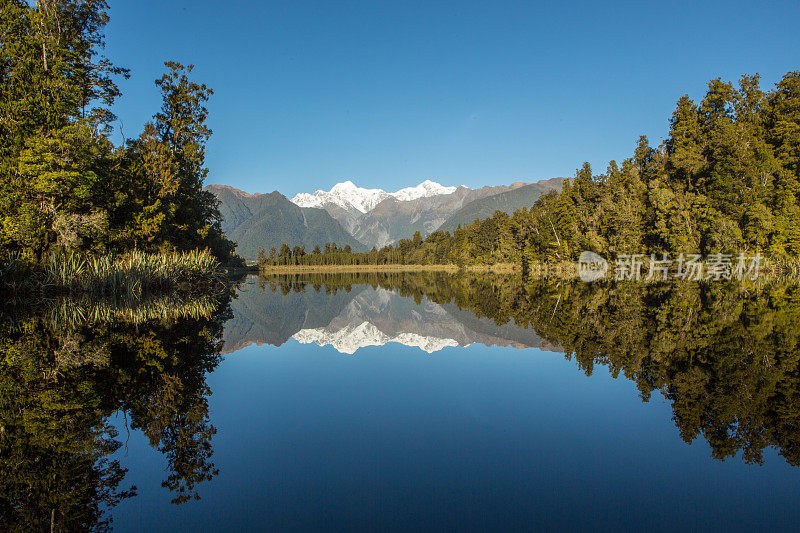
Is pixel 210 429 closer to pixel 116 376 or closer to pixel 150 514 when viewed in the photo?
pixel 150 514

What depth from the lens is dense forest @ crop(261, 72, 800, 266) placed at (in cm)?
4034

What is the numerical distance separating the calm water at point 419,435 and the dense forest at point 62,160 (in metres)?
11.8

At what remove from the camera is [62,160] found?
2098cm

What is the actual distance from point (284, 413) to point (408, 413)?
81.4 inches

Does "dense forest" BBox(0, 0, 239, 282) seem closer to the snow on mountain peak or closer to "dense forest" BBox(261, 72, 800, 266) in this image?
the snow on mountain peak

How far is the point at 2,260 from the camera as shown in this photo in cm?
1998

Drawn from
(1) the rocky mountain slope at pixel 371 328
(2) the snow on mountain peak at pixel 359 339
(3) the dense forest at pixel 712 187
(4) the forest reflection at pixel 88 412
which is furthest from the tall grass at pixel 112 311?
(3) the dense forest at pixel 712 187

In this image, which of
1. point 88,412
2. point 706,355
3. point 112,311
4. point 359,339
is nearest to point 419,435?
point 88,412

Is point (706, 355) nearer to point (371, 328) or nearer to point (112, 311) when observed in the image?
point (371, 328)

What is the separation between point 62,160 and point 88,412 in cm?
1954

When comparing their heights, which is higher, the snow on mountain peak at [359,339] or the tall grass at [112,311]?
the tall grass at [112,311]

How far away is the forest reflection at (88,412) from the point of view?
448 cm

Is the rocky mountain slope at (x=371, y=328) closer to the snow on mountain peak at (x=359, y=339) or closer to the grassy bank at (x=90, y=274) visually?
the snow on mountain peak at (x=359, y=339)

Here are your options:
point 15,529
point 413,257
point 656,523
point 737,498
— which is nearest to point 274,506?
point 15,529
